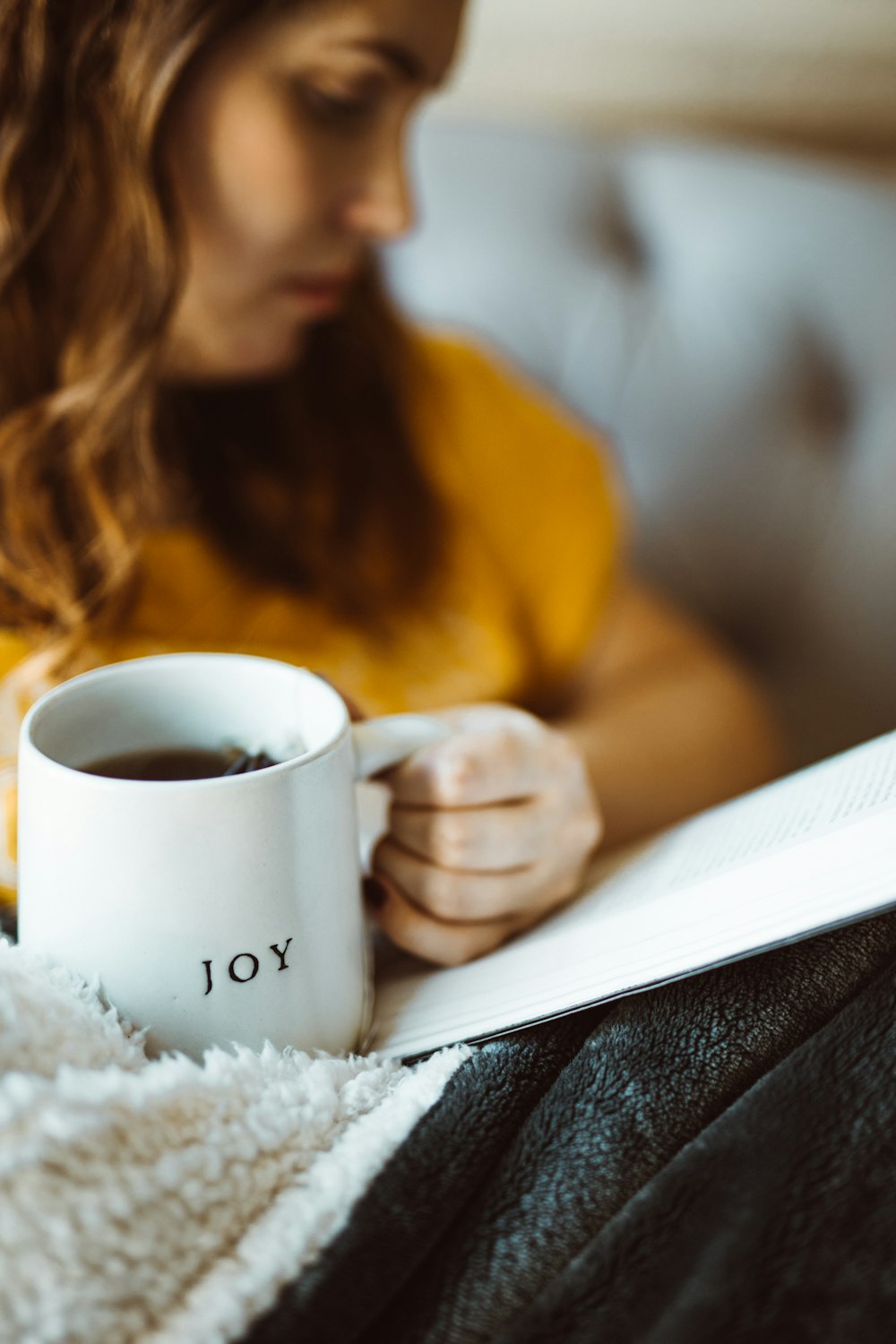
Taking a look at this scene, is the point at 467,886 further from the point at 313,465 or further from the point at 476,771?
the point at 313,465

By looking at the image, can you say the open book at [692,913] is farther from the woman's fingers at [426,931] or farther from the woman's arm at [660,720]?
the woman's arm at [660,720]

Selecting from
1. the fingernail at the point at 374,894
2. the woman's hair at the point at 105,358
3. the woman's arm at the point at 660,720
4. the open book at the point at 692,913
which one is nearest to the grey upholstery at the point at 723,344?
the woman's arm at the point at 660,720

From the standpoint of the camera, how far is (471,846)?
1.23ft

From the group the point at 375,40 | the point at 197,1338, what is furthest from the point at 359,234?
the point at 197,1338

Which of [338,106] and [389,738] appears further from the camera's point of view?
[338,106]

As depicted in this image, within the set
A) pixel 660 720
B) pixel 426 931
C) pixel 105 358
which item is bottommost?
pixel 660 720

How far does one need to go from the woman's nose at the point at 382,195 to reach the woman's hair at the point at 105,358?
10cm

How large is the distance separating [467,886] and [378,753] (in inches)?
2.5

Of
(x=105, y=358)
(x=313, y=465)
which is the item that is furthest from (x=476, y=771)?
(x=313, y=465)

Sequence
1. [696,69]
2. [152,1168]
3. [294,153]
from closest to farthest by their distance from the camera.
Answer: [152,1168] < [294,153] < [696,69]

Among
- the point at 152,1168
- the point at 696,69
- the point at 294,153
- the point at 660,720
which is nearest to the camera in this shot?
the point at 152,1168

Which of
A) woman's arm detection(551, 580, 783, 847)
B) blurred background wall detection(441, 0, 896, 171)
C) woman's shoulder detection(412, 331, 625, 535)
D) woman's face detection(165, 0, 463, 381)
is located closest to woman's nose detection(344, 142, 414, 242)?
woman's face detection(165, 0, 463, 381)

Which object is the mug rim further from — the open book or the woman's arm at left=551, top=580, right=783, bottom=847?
the woman's arm at left=551, top=580, right=783, bottom=847

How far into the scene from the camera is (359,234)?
63cm
